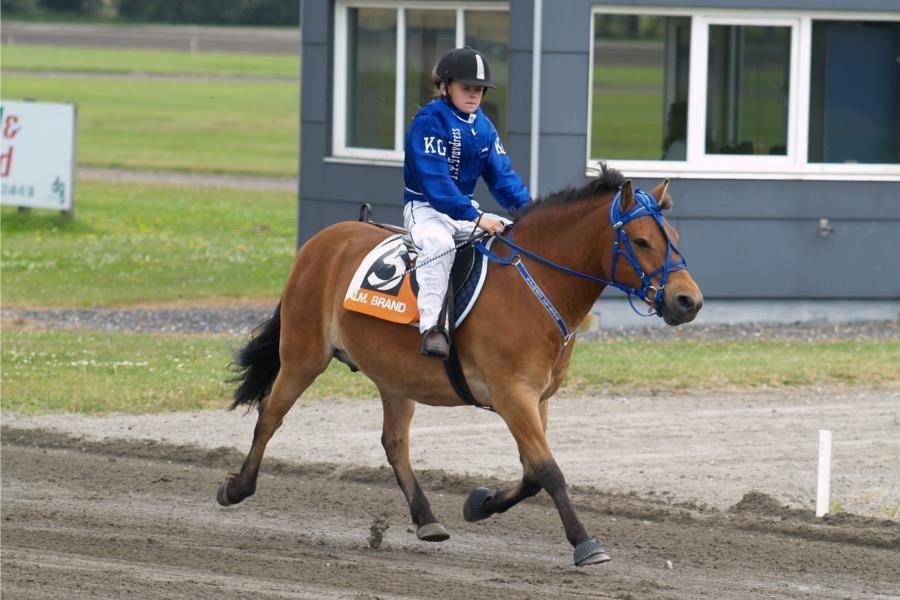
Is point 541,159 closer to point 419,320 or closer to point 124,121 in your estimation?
point 419,320

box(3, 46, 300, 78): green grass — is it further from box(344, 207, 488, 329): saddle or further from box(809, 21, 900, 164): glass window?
box(344, 207, 488, 329): saddle

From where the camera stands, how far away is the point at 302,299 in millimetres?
9438

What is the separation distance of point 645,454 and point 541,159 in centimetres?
590

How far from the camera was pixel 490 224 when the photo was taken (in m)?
8.37

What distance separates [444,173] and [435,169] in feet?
0.17

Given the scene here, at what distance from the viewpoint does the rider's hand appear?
27.5ft

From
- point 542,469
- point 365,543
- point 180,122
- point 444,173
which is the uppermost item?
point 180,122

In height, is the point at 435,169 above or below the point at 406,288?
above

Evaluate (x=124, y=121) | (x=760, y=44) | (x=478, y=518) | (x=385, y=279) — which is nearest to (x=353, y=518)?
(x=478, y=518)

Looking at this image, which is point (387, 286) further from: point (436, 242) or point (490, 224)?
point (490, 224)

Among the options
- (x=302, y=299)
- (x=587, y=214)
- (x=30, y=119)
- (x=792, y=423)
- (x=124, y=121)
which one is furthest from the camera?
(x=124, y=121)

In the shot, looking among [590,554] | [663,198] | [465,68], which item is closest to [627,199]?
[663,198]

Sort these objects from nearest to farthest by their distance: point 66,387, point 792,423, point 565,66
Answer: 1. point 792,423
2. point 66,387
3. point 565,66

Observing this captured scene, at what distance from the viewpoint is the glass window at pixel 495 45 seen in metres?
17.0
